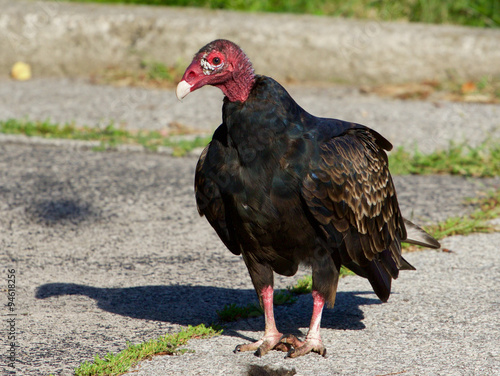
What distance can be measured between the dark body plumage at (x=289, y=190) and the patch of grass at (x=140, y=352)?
14.7 inches

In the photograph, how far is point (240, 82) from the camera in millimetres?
3348

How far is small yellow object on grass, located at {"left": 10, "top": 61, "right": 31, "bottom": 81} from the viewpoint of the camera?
8.68 m

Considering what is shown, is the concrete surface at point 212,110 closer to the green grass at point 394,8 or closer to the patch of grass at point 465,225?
the green grass at point 394,8

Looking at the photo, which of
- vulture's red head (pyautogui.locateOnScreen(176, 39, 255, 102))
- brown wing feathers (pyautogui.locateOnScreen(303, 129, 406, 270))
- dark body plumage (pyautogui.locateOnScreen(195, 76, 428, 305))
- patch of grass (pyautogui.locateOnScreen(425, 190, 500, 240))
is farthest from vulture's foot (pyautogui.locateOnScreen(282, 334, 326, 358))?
patch of grass (pyautogui.locateOnScreen(425, 190, 500, 240))

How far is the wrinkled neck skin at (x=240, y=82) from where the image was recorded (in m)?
3.35

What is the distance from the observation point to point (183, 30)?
8.60 m

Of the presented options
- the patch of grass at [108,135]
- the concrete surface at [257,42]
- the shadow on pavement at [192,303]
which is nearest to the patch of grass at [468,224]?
the shadow on pavement at [192,303]

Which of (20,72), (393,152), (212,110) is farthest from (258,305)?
(20,72)

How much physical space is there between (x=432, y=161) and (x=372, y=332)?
9.69 feet

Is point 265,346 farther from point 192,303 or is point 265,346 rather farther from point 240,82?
point 240,82

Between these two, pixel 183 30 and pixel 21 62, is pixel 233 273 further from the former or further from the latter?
pixel 21 62

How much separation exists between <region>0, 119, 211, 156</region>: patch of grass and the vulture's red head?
3.28 metres

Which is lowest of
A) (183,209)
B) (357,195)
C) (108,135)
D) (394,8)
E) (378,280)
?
(183,209)

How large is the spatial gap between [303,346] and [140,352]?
76 cm
